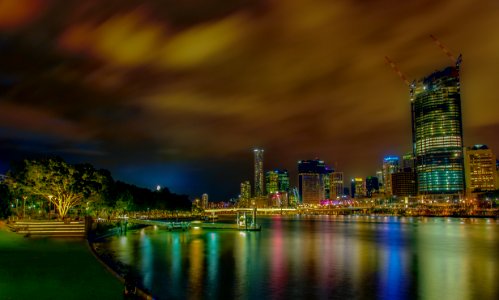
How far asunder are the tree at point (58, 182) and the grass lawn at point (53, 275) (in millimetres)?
26543

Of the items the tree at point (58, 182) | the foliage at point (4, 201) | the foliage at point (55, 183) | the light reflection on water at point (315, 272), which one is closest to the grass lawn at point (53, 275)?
the light reflection on water at point (315, 272)

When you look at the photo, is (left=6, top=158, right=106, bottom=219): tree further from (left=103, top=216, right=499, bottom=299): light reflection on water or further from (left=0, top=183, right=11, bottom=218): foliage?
(left=103, top=216, right=499, bottom=299): light reflection on water

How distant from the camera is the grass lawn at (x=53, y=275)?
18031mm

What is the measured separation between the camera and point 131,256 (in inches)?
1756

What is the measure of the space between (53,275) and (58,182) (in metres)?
40.2

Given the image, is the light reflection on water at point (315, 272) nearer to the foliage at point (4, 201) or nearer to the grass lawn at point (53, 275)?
the grass lawn at point (53, 275)

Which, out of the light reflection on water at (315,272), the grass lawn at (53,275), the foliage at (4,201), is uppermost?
the foliage at (4,201)

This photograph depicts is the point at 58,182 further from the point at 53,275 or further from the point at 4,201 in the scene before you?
the point at 53,275

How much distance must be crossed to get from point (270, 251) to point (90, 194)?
85.3 ft

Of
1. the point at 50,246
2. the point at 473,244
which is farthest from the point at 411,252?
the point at 50,246

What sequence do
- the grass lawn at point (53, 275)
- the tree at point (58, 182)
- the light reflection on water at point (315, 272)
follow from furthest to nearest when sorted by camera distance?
the tree at point (58, 182) < the light reflection on water at point (315, 272) < the grass lawn at point (53, 275)

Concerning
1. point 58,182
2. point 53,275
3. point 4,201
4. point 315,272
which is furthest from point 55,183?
point 53,275

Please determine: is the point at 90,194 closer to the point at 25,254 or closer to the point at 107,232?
the point at 107,232

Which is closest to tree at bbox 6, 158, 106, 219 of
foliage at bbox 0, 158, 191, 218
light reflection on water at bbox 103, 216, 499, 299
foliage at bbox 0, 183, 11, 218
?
foliage at bbox 0, 158, 191, 218
